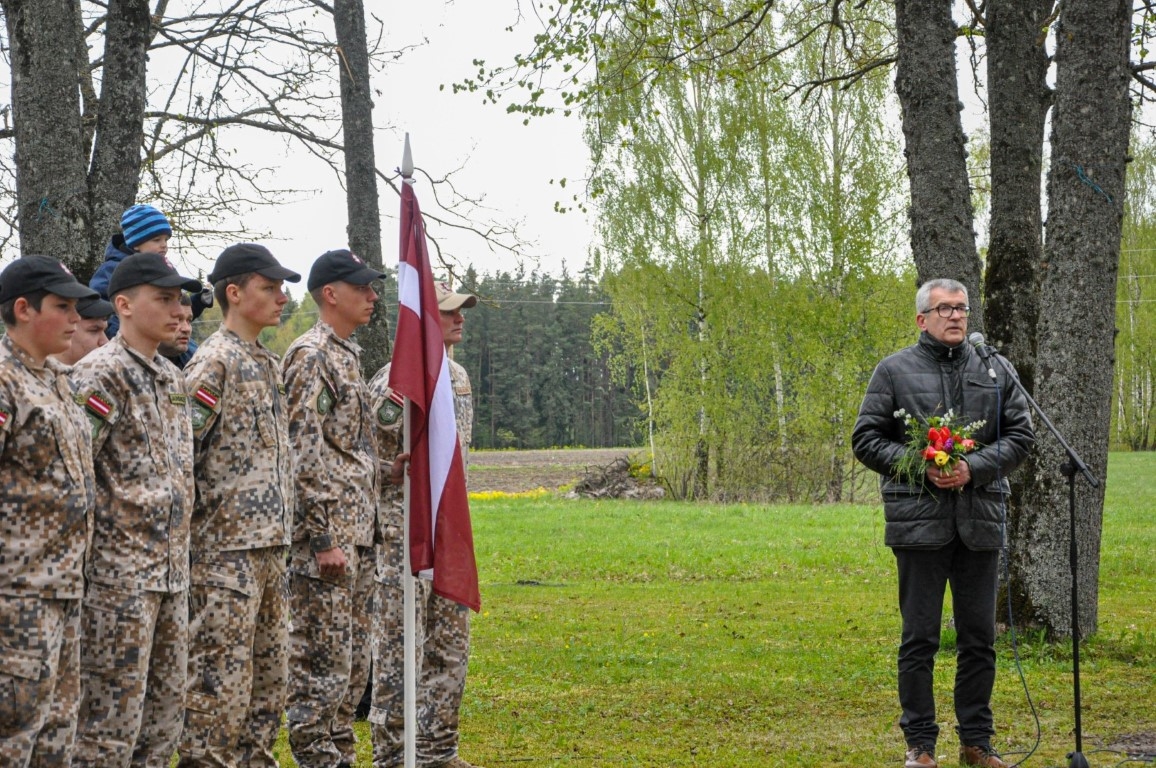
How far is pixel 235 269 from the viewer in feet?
16.3

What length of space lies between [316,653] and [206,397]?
4.55ft

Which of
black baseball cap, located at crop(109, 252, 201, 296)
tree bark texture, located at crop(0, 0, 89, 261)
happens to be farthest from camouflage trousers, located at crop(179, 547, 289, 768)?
tree bark texture, located at crop(0, 0, 89, 261)

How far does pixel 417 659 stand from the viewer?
19.2 feet

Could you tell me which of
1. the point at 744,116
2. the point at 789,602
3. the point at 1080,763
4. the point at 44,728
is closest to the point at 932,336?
the point at 1080,763

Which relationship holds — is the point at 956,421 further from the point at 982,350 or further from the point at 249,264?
the point at 249,264

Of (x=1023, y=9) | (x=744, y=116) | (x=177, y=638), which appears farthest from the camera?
(x=744, y=116)

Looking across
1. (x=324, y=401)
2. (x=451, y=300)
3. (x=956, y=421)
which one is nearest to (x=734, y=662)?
(x=956, y=421)

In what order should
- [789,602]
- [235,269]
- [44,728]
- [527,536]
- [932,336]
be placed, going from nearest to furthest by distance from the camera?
1. [44,728]
2. [235,269]
3. [932,336]
4. [789,602]
5. [527,536]

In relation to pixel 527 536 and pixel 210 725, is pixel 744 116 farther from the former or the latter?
pixel 210 725

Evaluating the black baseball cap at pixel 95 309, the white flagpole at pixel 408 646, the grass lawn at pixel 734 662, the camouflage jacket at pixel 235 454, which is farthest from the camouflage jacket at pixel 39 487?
the grass lawn at pixel 734 662

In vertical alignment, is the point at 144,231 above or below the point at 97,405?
above

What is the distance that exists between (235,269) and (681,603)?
26.6 feet

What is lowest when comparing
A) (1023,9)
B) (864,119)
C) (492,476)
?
(492,476)

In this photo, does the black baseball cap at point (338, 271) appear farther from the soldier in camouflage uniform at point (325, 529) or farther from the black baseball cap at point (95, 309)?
the black baseball cap at point (95, 309)
